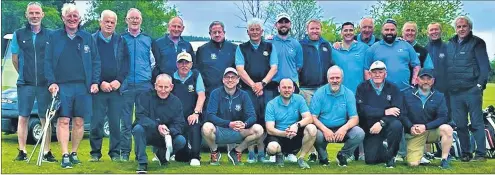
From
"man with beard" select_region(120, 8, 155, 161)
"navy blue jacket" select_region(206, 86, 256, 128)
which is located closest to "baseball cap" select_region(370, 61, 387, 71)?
"navy blue jacket" select_region(206, 86, 256, 128)

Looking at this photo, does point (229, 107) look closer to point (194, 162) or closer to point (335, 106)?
point (194, 162)

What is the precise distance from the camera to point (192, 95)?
9.21 metres

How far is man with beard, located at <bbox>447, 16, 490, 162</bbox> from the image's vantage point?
32.7 feet

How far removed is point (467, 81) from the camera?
999 cm

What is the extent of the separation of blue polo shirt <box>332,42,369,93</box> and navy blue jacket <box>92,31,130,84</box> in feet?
9.37

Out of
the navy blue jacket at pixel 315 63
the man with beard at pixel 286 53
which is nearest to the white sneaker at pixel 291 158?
the man with beard at pixel 286 53

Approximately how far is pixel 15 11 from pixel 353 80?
41.1 meters

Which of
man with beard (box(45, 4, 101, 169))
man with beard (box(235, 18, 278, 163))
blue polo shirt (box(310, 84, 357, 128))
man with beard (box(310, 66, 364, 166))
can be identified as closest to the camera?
man with beard (box(45, 4, 101, 169))

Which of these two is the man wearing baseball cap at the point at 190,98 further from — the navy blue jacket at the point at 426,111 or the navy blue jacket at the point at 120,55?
the navy blue jacket at the point at 426,111

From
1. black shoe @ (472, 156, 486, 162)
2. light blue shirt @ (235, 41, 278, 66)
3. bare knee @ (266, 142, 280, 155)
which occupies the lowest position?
black shoe @ (472, 156, 486, 162)

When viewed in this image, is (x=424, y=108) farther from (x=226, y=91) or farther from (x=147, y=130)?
(x=147, y=130)

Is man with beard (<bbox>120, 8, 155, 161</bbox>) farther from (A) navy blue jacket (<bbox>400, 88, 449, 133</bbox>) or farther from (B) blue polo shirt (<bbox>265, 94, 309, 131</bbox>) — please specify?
(A) navy blue jacket (<bbox>400, 88, 449, 133</bbox>)

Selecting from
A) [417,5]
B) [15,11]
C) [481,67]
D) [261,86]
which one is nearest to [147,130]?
[261,86]

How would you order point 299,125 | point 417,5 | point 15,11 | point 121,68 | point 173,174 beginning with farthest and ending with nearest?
point 15,11 → point 417,5 → point 121,68 → point 299,125 → point 173,174
